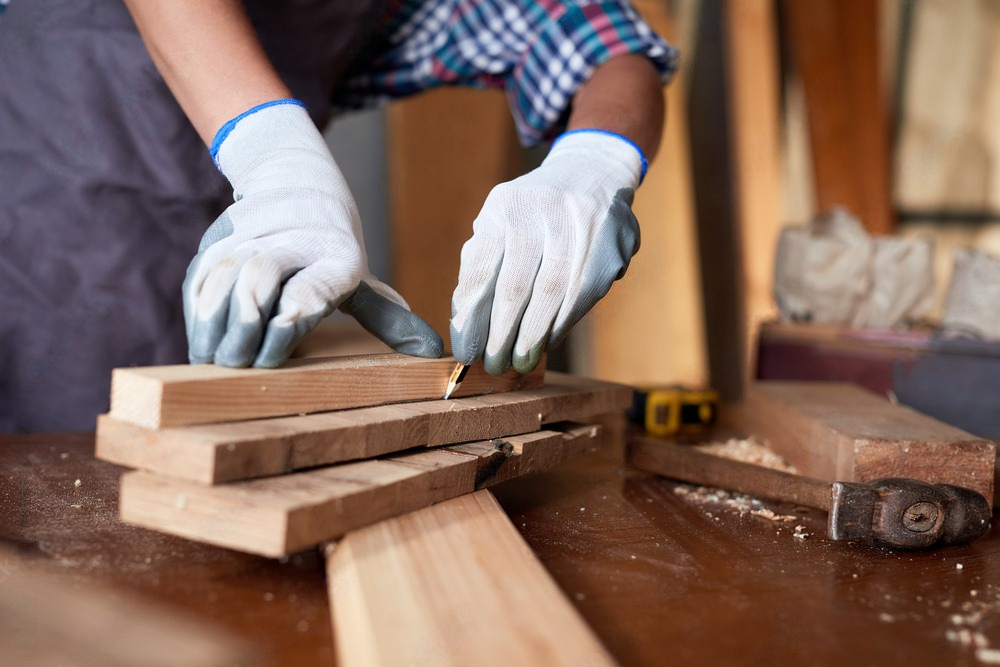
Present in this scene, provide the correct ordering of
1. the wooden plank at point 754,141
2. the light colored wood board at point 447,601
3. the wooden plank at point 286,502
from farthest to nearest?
the wooden plank at point 754,141, the wooden plank at point 286,502, the light colored wood board at point 447,601

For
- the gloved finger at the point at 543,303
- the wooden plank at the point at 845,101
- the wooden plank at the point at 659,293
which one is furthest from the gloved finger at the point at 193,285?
the wooden plank at the point at 845,101

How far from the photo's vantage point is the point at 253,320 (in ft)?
3.41

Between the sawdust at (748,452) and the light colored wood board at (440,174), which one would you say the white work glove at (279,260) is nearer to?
the sawdust at (748,452)

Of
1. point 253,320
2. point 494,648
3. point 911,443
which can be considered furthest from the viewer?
point 911,443

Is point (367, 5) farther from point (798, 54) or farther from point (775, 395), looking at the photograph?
point (798, 54)

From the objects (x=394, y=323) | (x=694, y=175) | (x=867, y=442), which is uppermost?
(x=694, y=175)

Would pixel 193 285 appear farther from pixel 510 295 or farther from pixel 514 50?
pixel 514 50

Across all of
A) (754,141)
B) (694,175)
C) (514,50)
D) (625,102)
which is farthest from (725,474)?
(694,175)

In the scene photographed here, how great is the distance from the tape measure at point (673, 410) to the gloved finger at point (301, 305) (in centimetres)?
85

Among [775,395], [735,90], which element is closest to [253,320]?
[775,395]

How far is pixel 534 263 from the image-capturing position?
1295mm

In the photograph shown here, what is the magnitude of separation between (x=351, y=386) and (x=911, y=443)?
795mm

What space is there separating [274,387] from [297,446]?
0.09 meters

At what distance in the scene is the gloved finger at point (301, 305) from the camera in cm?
107
